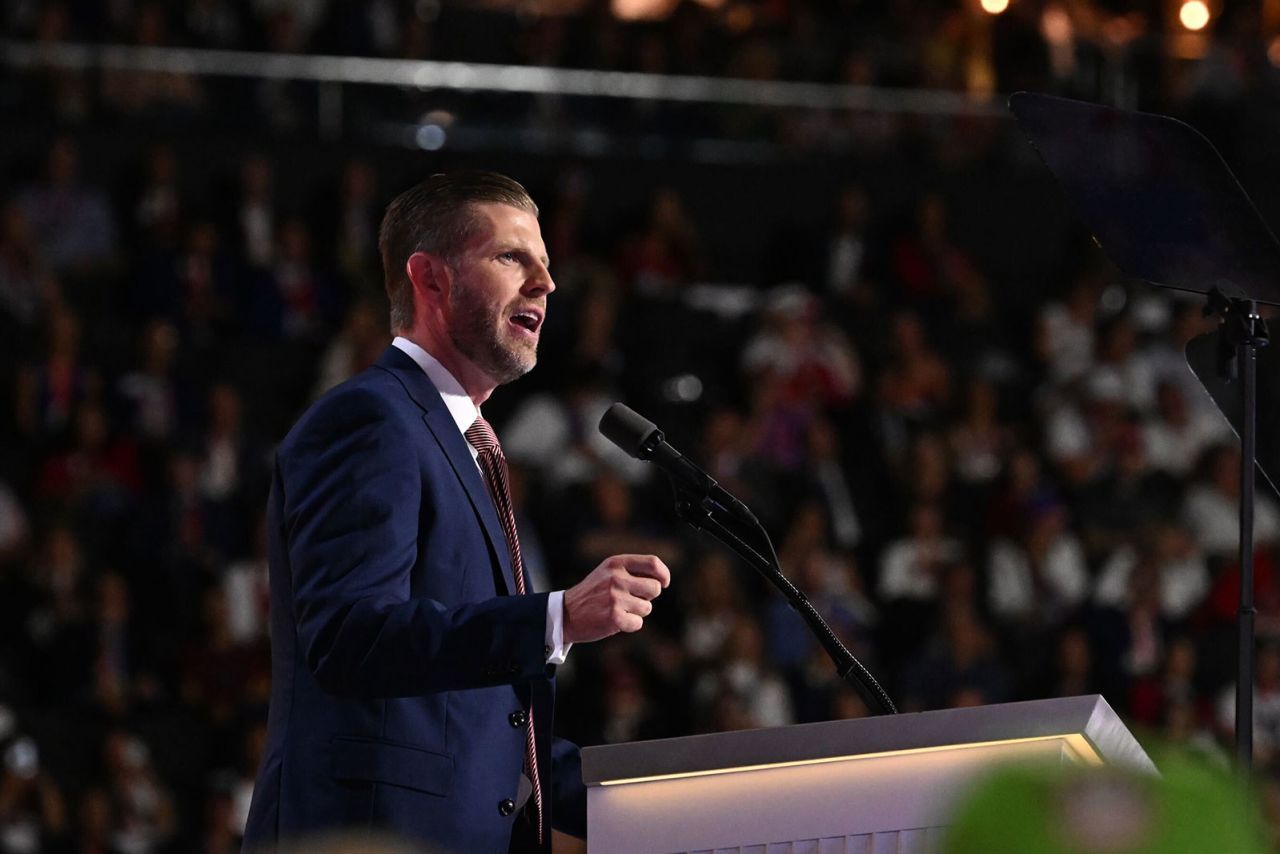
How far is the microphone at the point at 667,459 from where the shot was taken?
2.37 meters

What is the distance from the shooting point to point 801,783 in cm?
199

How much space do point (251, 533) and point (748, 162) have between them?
433 centimetres

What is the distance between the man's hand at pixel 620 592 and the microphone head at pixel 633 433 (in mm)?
296

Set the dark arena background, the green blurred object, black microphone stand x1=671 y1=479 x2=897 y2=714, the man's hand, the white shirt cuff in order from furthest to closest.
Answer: the dark arena background
black microphone stand x1=671 y1=479 x2=897 y2=714
the white shirt cuff
the man's hand
the green blurred object

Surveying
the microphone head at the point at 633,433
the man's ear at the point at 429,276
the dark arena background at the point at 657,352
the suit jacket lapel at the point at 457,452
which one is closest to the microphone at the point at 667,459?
the microphone head at the point at 633,433

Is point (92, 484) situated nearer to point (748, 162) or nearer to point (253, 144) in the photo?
point (253, 144)

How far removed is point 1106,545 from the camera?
9078 mm

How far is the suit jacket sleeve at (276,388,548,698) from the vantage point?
7.26 feet

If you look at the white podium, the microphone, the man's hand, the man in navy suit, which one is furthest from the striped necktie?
the white podium

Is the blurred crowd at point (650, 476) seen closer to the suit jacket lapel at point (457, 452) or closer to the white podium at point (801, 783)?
the suit jacket lapel at point (457, 452)

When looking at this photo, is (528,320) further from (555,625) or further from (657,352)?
(657,352)

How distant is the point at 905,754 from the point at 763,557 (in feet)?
1.43

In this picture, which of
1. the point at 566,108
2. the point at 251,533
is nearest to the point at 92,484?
the point at 251,533

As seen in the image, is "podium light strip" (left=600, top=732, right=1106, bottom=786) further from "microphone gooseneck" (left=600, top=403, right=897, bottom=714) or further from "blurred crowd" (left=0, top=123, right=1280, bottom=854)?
"blurred crowd" (left=0, top=123, right=1280, bottom=854)
